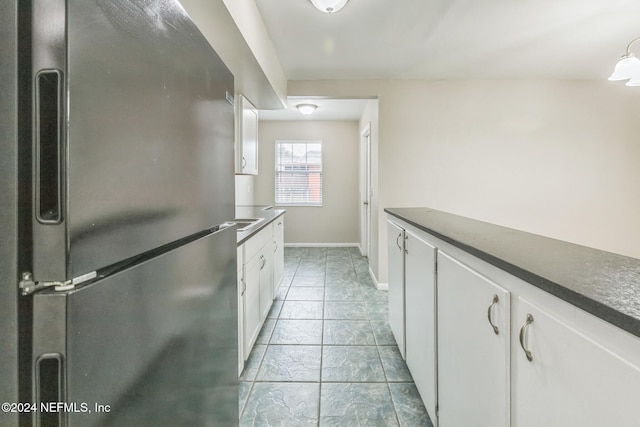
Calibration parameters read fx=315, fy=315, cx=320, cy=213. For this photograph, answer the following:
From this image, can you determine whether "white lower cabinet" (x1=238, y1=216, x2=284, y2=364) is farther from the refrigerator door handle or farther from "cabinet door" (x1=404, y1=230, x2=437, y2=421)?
the refrigerator door handle

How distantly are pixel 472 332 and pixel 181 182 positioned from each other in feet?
3.34

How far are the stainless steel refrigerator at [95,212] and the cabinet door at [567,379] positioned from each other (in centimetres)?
83

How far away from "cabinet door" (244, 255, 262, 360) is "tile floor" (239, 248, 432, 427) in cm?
17

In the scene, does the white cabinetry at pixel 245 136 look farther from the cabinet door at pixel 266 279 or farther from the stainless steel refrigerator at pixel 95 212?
the stainless steel refrigerator at pixel 95 212

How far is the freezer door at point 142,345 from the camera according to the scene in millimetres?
406

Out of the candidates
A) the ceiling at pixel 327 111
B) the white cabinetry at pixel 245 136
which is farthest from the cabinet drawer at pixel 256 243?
the ceiling at pixel 327 111

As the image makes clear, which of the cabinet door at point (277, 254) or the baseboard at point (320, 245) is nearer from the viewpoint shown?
the cabinet door at point (277, 254)

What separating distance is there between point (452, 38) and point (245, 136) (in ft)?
6.48

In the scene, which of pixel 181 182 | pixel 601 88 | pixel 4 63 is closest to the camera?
pixel 4 63

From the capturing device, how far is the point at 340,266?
4.59m

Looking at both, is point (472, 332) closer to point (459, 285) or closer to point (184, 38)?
point (459, 285)

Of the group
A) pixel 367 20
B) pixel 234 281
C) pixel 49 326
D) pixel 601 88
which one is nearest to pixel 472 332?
pixel 234 281

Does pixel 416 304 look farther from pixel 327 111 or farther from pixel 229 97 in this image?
pixel 327 111

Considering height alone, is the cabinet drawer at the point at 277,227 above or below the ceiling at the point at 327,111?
below
